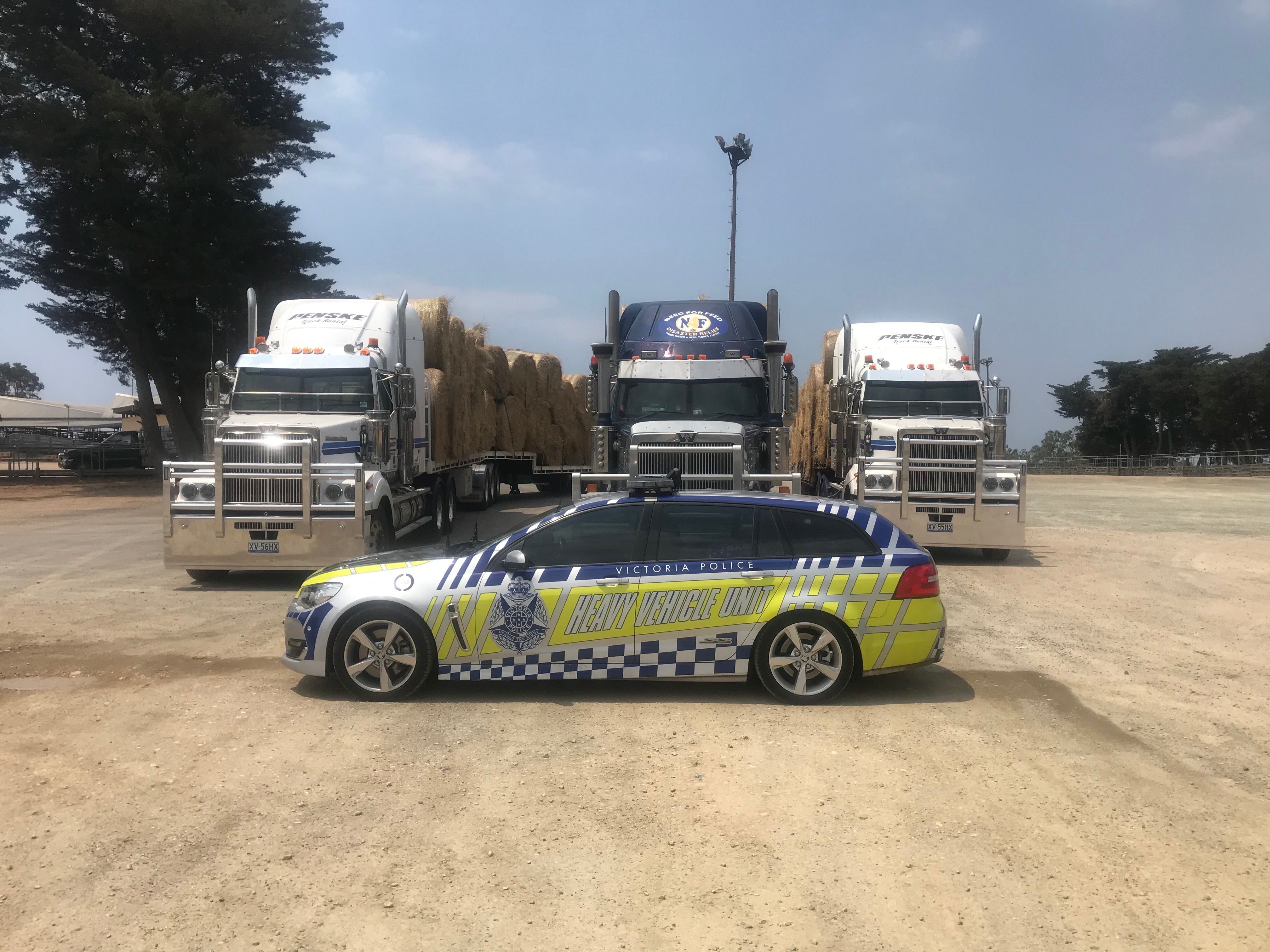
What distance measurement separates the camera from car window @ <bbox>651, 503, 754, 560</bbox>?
721cm

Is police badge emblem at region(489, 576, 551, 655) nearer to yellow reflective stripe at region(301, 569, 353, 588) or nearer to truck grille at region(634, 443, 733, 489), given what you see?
yellow reflective stripe at region(301, 569, 353, 588)

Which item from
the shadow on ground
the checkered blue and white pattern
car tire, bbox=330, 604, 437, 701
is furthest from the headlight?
A: the checkered blue and white pattern

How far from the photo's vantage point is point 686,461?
13242 millimetres

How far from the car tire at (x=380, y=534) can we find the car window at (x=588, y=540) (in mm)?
6319

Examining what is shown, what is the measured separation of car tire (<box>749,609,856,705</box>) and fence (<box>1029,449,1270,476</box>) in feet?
156

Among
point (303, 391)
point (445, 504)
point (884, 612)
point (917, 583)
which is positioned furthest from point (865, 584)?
point (445, 504)

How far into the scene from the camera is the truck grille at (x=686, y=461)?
1313cm

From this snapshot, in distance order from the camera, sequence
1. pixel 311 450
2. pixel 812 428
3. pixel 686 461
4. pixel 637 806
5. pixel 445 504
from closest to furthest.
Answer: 1. pixel 637 806
2. pixel 311 450
3. pixel 686 461
4. pixel 445 504
5. pixel 812 428

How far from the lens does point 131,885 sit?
14.2 feet

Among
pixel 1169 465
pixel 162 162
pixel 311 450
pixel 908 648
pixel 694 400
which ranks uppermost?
pixel 162 162

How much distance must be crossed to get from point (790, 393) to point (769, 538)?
7622 millimetres

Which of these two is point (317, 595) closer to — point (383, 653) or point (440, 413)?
point (383, 653)

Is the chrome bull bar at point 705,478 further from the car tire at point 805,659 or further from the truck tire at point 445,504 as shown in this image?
the truck tire at point 445,504

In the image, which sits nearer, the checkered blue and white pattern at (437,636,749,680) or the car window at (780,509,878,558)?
the checkered blue and white pattern at (437,636,749,680)
